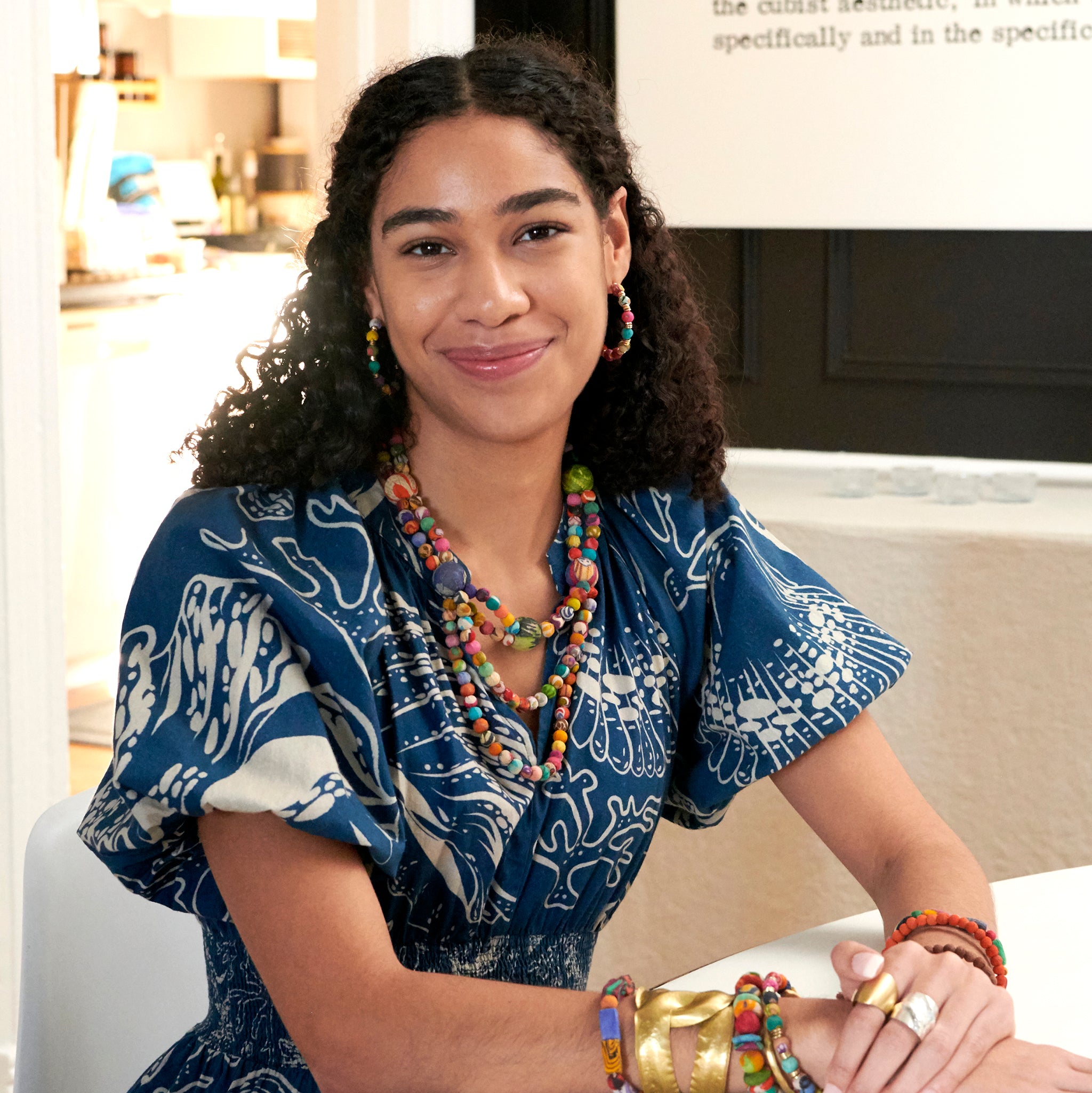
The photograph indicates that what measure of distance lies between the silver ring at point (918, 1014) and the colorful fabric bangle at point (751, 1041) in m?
0.10

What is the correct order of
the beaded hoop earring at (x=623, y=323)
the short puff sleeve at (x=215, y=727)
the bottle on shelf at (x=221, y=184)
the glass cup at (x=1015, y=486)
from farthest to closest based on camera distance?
the bottle on shelf at (x=221, y=184), the glass cup at (x=1015, y=486), the beaded hoop earring at (x=623, y=323), the short puff sleeve at (x=215, y=727)

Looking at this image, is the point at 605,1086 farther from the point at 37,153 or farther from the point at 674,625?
the point at 37,153

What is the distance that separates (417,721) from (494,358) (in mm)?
351

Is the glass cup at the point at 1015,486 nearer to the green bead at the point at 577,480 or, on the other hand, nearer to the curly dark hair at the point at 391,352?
the curly dark hair at the point at 391,352

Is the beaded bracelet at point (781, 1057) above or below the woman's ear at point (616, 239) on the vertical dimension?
below

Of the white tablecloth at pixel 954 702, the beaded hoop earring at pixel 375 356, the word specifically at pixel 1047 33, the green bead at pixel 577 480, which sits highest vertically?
the word specifically at pixel 1047 33

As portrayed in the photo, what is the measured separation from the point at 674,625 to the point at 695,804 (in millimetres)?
209

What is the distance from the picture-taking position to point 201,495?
135 cm

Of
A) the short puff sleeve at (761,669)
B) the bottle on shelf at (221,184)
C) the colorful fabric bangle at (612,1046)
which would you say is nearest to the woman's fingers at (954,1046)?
the colorful fabric bangle at (612,1046)

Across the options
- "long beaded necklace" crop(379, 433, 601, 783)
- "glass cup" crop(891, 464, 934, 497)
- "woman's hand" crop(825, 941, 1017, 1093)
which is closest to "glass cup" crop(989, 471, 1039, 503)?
"glass cup" crop(891, 464, 934, 497)

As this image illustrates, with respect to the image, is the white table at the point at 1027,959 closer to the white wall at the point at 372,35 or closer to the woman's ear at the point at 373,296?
the woman's ear at the point at 373,296

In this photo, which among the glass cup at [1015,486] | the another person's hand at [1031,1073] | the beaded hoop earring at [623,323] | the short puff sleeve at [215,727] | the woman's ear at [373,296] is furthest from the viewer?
the glass cup at [1015,486]

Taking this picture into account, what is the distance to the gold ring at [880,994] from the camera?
3.58 feet

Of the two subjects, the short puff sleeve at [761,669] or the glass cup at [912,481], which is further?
the glass cup at [912,481]
